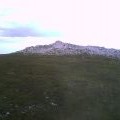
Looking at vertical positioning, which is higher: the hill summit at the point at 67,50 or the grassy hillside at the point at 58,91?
the hill summit at the point at 67,50

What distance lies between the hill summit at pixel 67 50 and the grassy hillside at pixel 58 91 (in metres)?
16.7

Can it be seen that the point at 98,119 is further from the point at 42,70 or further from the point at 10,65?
the point at 10,65

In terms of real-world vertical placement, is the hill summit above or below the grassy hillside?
above

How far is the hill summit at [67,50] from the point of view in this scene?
80.9 metres

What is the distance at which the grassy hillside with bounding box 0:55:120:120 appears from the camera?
1420 inches

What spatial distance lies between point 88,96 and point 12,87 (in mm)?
9305

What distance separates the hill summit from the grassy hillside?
16653 millimetres

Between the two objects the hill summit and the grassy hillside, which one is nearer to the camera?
the grassy hillside

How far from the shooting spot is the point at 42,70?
56438 millimetres

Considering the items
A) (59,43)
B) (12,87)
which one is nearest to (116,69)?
(12,87)

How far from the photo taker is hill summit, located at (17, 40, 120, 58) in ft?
266

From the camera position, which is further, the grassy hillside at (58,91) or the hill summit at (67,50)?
the hill summit at (67,50)

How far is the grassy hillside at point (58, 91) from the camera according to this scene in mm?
36062

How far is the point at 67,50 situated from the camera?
273ft
